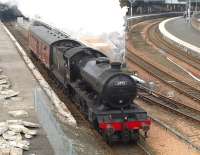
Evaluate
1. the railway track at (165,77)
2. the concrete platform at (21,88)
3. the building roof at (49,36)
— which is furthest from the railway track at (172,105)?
the concrete platform at (21,88)

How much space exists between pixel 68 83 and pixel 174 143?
548 cm

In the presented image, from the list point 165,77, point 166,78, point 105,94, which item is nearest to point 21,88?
point 105,94

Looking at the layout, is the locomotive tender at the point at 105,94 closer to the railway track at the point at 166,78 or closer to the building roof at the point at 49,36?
the building roof at the point at 49,36

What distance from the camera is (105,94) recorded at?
15133 mm

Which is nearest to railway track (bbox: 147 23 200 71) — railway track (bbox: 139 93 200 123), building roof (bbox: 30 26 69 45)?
railway track (bbox: 139 93 200 123)

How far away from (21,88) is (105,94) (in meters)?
6.61

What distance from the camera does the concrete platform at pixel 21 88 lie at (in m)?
13.6

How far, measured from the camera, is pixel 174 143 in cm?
1571

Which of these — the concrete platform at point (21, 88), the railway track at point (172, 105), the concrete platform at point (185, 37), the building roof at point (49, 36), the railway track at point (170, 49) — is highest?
the building roof at point (49, 36)

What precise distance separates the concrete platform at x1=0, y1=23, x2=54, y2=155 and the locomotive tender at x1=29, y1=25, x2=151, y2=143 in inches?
73.5

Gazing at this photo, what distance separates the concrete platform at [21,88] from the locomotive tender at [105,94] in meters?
1.87

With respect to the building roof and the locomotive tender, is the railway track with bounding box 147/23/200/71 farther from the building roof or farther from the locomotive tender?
the locomotive tender

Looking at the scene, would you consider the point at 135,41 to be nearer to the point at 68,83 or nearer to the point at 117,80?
the point at 68,83

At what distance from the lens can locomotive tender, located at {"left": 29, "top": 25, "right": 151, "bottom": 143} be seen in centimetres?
1509
